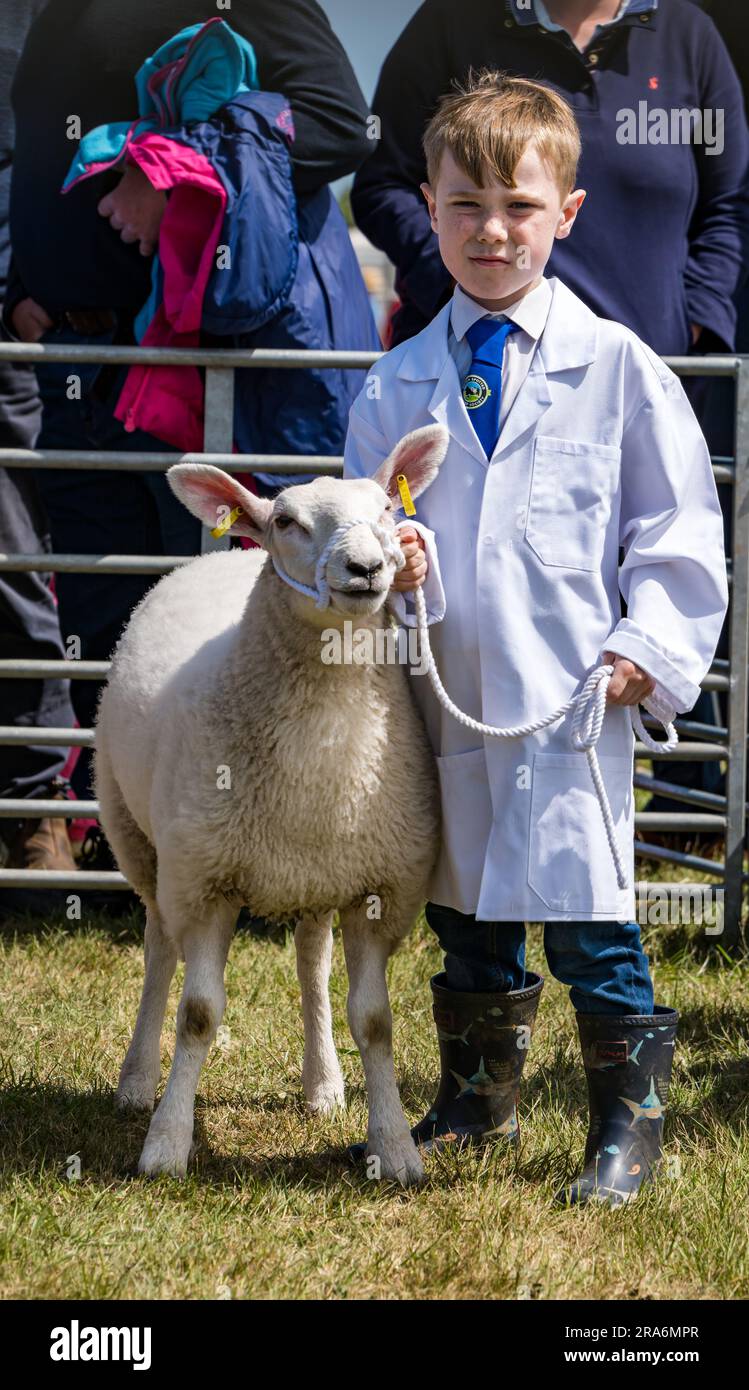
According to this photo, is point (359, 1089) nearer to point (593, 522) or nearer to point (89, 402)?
point (593, 522)

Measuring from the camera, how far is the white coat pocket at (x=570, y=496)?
2822mm

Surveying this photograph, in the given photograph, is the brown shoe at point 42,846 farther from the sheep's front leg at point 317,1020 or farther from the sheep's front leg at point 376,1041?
the sheep's front leg at point 376,1041

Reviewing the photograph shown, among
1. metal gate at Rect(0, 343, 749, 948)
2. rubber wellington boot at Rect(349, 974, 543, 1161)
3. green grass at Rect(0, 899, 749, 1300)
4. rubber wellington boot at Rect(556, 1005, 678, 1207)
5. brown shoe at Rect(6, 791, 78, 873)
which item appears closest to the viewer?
green grass at Rect(0, 899, 749, 1300)

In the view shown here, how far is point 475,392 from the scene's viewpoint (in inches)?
115

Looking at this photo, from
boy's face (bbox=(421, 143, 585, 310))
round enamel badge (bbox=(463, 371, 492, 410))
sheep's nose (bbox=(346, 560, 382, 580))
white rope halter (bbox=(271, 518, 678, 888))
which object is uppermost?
boy's face (bbox=(421, 143, 585, 310))

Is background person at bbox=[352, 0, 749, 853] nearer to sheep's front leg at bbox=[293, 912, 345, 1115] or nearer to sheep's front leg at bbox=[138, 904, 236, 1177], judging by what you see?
sheep's front leg at bbox=[293, 912, 345, 1115]

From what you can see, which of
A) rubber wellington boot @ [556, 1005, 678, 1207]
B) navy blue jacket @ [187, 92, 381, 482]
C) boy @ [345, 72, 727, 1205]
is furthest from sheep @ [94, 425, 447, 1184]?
navy blue jacket @ [187, 92, 381, 482]

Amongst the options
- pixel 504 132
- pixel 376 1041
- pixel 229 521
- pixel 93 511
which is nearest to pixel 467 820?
pixel 376 1041

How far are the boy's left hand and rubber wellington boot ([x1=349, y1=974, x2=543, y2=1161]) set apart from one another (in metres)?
0.65

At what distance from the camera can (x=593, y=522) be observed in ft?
9.31

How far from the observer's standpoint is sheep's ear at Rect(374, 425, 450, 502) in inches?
110

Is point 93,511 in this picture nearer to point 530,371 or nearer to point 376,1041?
point 530,371

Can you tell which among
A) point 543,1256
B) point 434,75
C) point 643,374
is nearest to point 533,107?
point 643,374
